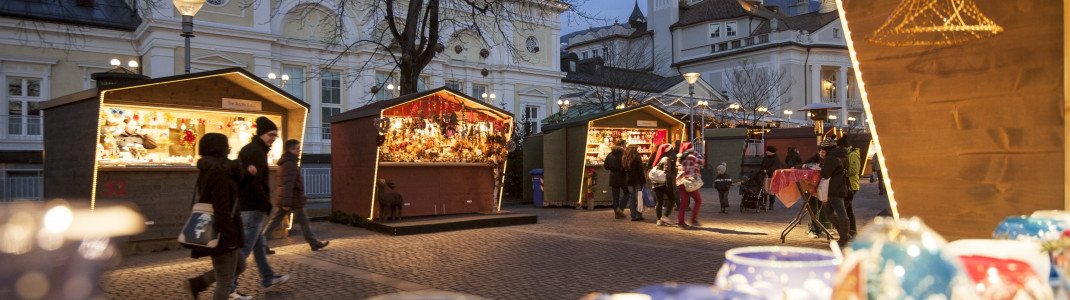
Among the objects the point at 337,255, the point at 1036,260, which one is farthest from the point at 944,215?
the point at 337,255

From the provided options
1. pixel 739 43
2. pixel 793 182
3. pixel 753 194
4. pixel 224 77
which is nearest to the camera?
pixel 793 182

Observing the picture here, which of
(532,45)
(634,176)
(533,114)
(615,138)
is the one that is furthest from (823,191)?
(533,114)

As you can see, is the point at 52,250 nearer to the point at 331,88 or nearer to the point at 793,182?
the point at 793,182

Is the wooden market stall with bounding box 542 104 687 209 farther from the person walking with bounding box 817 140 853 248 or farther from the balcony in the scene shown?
the balcony

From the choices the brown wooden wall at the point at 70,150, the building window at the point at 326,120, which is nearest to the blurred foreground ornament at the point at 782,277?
the brown wooden wall at the point at 70,150

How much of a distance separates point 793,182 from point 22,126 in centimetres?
2560

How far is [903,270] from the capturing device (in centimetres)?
158

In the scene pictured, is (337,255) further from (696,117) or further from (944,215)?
(696,117)

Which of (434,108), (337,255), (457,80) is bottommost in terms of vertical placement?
(337,255)

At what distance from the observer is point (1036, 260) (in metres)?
1.83

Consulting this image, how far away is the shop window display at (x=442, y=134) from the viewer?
44.1 feet

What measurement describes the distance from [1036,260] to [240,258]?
5.84 meters

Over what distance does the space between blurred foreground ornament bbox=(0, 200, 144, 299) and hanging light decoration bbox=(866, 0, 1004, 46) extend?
4.30m

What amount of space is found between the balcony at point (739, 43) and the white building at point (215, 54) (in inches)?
887
